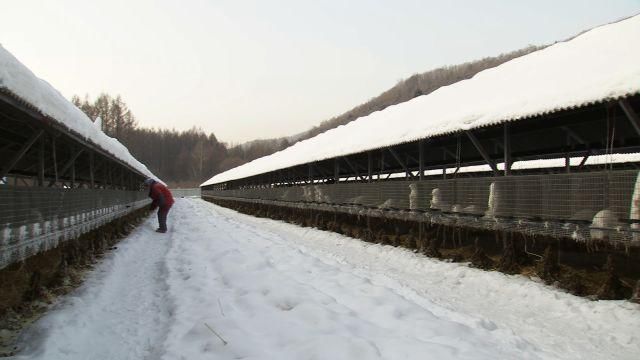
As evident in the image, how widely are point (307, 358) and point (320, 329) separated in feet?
2.53

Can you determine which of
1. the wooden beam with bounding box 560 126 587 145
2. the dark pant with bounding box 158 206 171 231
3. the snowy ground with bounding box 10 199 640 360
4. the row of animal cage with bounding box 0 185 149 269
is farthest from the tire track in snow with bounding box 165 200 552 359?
the dark pant with bounding box 158 206 171 231

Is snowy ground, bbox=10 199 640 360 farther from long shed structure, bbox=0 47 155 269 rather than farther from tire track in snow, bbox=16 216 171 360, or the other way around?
long shed structure, bbox=0 47 155 269

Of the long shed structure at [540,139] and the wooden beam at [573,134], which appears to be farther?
the wooden beam at [573,134]

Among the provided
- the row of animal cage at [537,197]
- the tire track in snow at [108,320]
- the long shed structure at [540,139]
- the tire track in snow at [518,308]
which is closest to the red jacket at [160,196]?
the long shed structure at [540,139]

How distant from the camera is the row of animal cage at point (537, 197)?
6.03 m

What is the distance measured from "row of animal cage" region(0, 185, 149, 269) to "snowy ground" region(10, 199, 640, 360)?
0.86 m

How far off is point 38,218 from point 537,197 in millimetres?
7581

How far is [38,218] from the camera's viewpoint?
21.8 feet

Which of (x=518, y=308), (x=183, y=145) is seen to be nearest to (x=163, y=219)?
(x=518, y=308)

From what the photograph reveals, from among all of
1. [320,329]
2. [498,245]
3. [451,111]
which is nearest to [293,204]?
[451,111]

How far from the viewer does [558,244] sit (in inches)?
283

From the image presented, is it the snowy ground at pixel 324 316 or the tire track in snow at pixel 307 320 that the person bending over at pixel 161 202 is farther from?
the tire track in snow at pixel 307 320

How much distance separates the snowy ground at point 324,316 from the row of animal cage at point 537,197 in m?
1.12

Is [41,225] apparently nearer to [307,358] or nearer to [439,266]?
[307,358]
